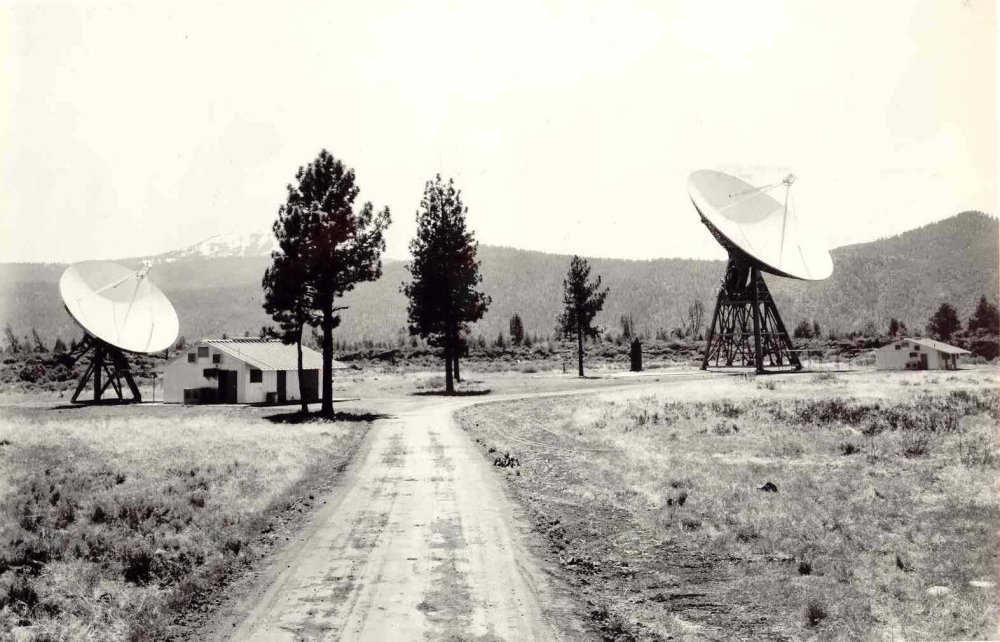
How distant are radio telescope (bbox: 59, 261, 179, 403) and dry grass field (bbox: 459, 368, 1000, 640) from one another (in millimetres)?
29810

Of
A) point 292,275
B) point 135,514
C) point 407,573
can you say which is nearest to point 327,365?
point 292,275

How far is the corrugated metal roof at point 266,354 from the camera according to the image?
52.1 metres

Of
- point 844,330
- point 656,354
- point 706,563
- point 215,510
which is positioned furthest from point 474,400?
point 844,330

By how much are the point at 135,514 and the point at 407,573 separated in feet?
25.7

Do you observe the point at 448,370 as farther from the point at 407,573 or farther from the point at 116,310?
the point at 407,573

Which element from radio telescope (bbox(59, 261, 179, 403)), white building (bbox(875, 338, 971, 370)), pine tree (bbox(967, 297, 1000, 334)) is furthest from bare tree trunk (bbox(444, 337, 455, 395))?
pine tree (bbox(967, 297, 1000, 334))

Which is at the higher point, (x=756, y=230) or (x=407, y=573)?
(x=756, y=230)

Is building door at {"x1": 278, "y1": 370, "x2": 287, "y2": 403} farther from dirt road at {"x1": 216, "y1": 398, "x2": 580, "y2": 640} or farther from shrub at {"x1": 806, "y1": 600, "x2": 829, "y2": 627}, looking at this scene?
shrub at {"x1": 806, "y1": 600, "x2": 829, "y2": 627}

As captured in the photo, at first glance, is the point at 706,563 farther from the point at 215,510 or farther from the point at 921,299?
the point at 921,299

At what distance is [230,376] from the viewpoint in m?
52.4

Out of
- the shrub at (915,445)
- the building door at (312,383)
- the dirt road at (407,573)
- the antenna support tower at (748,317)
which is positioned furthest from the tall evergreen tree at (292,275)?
the antenna support tower at (748,317)

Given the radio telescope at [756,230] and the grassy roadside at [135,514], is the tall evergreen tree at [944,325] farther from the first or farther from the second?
the grassy roadside at [135,514]

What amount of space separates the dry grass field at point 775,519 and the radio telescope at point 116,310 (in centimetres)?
2981

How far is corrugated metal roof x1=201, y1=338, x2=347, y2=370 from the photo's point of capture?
5209 cm
